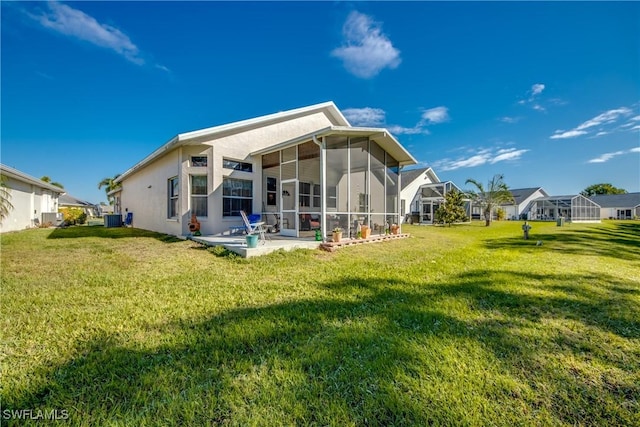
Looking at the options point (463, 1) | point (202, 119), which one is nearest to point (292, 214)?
point (463, 1)

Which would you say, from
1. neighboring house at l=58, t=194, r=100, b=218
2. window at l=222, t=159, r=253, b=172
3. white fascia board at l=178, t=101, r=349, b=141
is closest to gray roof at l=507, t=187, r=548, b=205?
white fascia board at l=178, t=101, r=349, b=141

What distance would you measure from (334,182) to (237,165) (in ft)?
13.5

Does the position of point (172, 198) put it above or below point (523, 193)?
below

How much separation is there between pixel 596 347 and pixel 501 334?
851mm

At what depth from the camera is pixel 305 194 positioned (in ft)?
36.6

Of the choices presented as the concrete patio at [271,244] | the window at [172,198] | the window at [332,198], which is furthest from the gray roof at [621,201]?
the window at [172,198]

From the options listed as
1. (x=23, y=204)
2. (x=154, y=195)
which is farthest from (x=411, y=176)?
(x=23, y=204)

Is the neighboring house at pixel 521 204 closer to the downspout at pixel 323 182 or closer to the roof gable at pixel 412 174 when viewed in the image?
the roof gable at pixel 412 174

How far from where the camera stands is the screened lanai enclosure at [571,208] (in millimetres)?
32281

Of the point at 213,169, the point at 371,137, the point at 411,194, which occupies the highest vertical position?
the point at 371,137

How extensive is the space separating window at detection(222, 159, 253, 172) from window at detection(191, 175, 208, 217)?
95cm

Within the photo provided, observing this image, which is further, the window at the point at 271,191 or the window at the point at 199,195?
the window at the point at 271,191

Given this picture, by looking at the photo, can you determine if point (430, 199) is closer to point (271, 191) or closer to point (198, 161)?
point (271, 191)

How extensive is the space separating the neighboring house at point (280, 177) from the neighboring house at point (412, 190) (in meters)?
16.3
